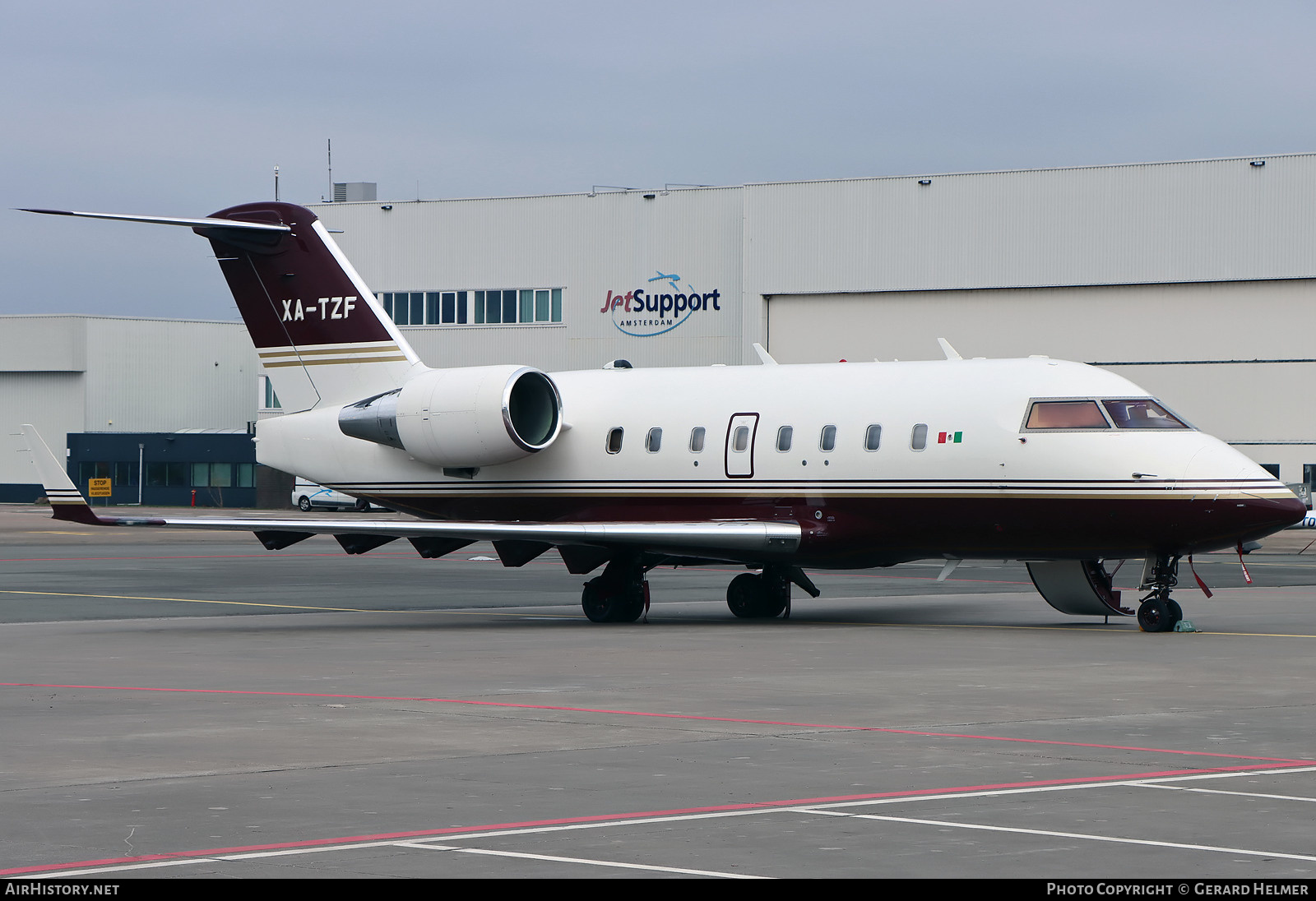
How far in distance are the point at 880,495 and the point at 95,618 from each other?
11.4m

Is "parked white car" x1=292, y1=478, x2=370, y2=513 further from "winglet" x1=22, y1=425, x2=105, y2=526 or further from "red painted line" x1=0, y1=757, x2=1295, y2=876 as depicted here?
"red painted line" x1=0, y1=757, x2=1295, y2=876

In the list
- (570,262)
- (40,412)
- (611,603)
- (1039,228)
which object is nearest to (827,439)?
(611,603)

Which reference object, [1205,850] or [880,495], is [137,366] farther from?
[1205,850]

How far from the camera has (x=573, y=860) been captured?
8.43 meters

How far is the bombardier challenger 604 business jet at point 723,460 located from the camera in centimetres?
2225

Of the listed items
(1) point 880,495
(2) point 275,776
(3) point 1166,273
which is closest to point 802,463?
(1) point 880,495

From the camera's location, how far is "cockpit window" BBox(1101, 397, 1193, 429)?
2245 centimetres

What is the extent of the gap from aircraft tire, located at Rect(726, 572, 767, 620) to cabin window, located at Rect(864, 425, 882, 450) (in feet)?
10.4

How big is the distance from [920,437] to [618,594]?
4932 mm

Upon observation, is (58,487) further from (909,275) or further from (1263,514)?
(909,275)

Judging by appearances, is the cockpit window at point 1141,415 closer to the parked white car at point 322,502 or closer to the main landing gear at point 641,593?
the main landing gear at point 641,593

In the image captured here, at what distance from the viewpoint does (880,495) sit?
77.8 feet

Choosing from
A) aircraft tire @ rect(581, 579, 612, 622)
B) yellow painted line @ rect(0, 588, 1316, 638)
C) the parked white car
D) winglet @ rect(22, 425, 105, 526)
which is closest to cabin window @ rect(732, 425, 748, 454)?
yellow painted line @ rect(0, 588, 1316, 638)

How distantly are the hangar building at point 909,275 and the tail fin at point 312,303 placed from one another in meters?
45.6
